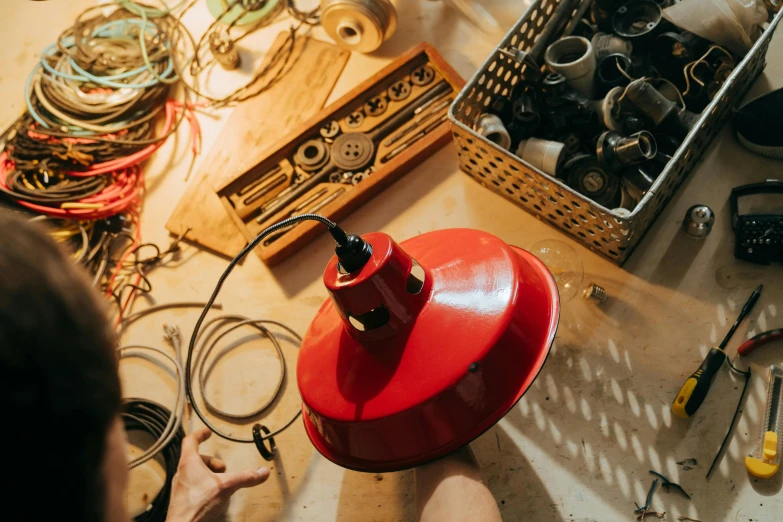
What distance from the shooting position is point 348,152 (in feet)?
4.31

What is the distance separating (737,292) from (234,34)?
135 centimetres

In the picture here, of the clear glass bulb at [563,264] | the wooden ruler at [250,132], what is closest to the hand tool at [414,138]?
the wooden ruler at [250,132]

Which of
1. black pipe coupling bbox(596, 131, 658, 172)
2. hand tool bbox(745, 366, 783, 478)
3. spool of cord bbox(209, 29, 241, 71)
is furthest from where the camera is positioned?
spool of cord bbox(209, 29, 241, 71)

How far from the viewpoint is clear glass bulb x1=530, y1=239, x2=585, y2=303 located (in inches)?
43.7

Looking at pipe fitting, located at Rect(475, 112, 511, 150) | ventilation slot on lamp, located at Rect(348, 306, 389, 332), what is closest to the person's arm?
ventilation slot on lamp, located at Rect(348, 306, 389, 332)

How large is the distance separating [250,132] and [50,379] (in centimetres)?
103

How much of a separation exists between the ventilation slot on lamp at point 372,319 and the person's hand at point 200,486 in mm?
385

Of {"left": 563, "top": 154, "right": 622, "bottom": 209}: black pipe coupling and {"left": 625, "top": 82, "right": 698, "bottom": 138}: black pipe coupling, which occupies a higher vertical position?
{"left": 625, "top": 82, "right": 698, "bottom": 138}: black pipe coupling

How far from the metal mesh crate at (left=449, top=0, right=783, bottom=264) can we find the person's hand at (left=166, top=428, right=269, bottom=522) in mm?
683

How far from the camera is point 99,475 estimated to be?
544 mm

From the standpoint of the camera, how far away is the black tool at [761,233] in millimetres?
1026

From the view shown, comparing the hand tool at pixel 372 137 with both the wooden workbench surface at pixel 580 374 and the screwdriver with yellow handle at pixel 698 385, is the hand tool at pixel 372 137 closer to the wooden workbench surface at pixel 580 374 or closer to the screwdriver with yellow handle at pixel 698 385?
the wooden workbench surface at pixel 580 374

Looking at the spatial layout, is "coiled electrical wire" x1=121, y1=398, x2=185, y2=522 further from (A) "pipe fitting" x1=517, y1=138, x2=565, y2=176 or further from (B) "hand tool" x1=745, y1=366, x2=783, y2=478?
(B) "hand tool" x1=745, y1=366, x2=783, y2=478

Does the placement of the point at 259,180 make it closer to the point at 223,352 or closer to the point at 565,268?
the point at 223,352
